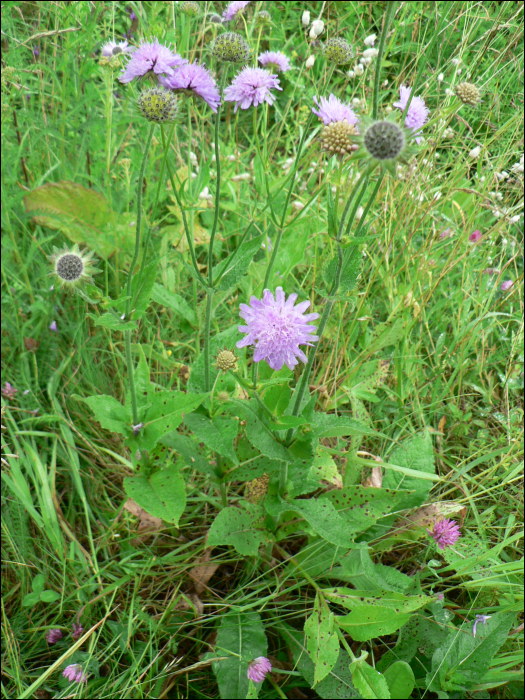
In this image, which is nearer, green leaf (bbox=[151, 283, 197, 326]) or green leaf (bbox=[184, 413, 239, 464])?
green leaf (bbox=[184, 413, 239, 464])

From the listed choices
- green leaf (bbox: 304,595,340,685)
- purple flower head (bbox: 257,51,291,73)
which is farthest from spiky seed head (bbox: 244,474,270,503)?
purple flower head (bbox: 257,51,291,73)

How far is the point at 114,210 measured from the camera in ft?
8.62

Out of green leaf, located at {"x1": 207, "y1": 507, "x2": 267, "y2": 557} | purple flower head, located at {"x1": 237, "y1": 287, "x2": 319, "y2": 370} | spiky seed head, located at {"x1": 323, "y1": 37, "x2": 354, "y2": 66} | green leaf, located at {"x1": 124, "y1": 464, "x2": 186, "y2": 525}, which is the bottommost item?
green leaf, located at {"x1": 207, "y1": 507, "x2": 267, "y2": 557}

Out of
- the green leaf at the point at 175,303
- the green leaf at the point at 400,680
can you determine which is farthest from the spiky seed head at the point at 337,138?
the green leaf at the point at 400,680

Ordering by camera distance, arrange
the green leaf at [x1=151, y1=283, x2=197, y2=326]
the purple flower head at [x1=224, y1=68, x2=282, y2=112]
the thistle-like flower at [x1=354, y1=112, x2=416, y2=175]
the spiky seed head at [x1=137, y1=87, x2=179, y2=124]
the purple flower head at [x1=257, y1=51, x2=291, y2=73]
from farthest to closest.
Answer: the green leaf at [x1=151, y1=283, x2=197, y2=326] → the purple flower head at [x1=257, y1=51, x2=291, y2=73] → the purple flower head at [x1=224, y1=68, x2=282, y2=112] → the spiky seed head at [x1=137, y1=87, x2=179, y2=124] → the thistle-like flower at [x1=354, y1=112, x2=416, y2=175]

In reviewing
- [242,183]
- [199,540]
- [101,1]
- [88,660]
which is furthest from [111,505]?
[101,1]

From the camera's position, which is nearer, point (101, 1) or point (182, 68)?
point (182, 68)

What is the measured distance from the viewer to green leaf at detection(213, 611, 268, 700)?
4.81ft

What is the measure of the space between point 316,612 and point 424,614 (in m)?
0.39

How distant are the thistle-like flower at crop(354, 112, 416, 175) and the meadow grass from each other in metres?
0.18

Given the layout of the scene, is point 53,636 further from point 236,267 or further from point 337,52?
point 337,52

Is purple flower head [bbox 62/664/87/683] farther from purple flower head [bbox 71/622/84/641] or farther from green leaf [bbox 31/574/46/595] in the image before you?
green leaf [bbox 31/574/46/595]

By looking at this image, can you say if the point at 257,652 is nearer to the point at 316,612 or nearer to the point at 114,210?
the point at 316,612

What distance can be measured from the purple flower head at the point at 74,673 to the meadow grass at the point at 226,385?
0.03 m
